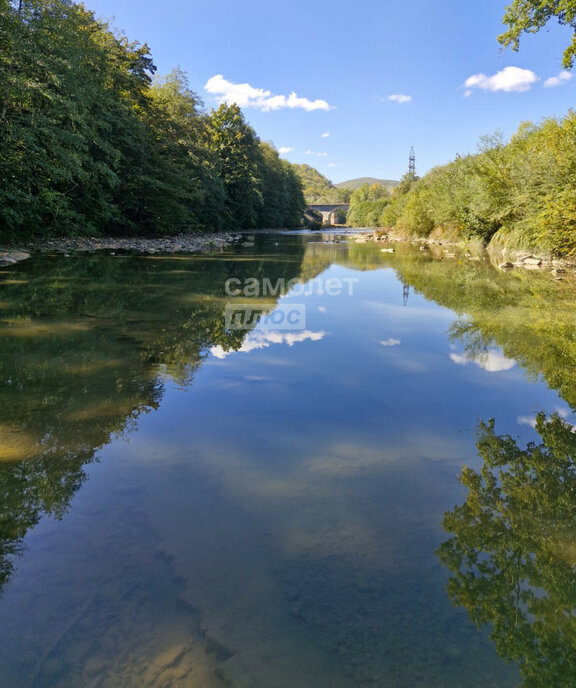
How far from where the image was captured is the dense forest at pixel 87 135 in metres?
15.3

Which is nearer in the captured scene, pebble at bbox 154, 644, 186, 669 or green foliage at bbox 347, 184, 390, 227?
pebble at bbox 154, 644, 186, 669

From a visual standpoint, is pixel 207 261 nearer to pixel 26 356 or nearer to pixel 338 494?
pixel 26 356

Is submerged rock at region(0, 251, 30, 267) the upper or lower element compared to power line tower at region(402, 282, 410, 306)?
upper

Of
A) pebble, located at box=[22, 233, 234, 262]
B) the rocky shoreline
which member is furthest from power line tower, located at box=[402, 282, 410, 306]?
pebble, located at box=[22, 233, 234, 262]

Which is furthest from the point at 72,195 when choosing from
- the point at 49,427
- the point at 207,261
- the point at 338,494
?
the point at 338,494

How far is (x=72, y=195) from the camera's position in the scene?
20781 mm

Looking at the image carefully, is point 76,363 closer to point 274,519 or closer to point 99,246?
point 274,519

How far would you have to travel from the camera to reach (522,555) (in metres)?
2.38

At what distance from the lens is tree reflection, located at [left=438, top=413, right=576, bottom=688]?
186 cm

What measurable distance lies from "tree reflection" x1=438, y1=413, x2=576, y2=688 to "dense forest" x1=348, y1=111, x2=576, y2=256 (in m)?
12.5

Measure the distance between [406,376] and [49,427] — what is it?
3.65 metres

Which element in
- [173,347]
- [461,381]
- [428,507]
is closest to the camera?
[428,507]

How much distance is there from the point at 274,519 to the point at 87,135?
65.9 feet

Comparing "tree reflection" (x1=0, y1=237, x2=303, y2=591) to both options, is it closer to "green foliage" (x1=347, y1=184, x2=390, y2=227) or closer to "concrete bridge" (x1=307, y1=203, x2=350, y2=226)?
"green foliage" (x1=347, y1=184, x2=390, y2=227)
